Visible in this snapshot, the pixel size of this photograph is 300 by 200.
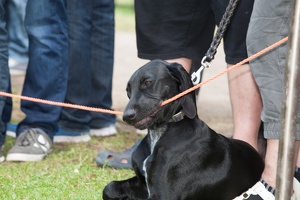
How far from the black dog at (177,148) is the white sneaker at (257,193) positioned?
0.17 ft

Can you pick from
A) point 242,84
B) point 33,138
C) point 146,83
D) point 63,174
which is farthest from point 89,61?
point 146,83

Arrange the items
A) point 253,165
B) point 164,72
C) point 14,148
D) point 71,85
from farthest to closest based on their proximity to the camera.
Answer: point 71,85, point 14,148, point 253,165, point 164,72

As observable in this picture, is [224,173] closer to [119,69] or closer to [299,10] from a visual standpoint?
[299,10]

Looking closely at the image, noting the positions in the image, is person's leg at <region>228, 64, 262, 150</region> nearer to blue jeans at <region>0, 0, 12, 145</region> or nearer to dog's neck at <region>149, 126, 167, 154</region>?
dog's neck at <region>149, 126, 167, 154</region>

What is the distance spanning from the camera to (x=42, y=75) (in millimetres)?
4840

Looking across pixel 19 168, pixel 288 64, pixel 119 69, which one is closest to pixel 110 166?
pixel 19 168

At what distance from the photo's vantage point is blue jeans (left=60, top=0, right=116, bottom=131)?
528 centimetres

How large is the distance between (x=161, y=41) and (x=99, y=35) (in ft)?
4.01

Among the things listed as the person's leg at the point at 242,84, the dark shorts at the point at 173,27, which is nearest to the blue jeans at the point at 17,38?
the dark shorts at the point at 173,27

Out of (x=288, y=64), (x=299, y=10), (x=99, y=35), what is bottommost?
(x=99, y=35)

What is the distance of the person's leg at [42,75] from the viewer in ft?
15.5

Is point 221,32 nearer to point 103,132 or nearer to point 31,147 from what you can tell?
point 31,147

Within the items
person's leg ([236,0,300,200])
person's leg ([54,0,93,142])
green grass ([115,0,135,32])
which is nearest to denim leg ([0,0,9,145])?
person's leg ([54,0,93,142])

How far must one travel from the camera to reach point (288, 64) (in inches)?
101
